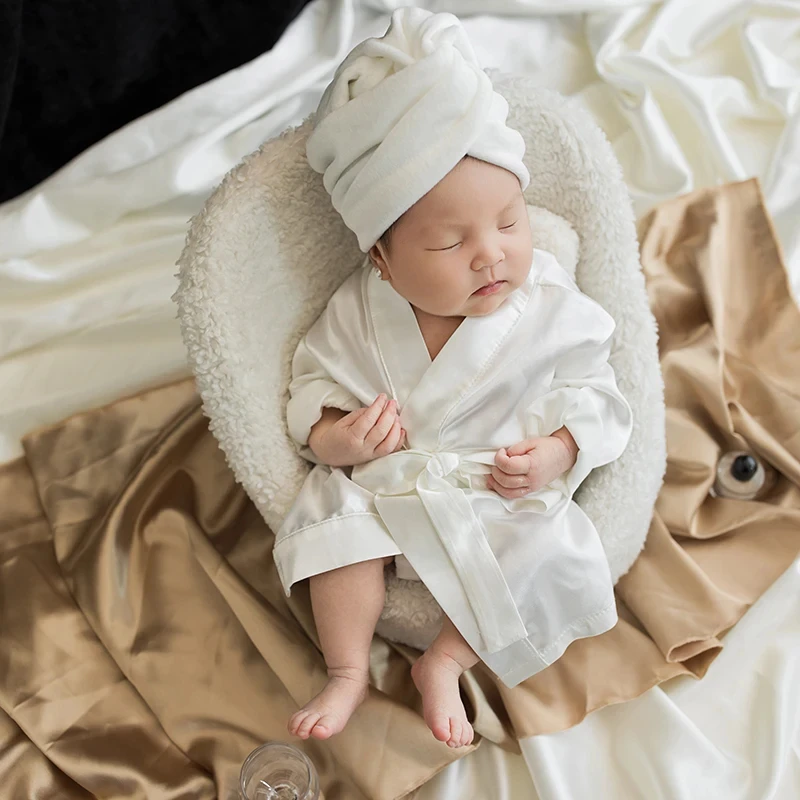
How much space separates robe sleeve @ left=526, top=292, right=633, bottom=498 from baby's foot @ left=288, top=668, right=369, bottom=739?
368mm

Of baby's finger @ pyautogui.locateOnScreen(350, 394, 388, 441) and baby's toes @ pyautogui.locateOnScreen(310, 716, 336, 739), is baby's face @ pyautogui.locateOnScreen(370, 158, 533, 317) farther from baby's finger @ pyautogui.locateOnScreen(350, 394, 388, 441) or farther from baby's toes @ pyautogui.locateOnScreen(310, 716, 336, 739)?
baby's toes @ pyautogui.locateOnScreen(310, 716, 336, 739)

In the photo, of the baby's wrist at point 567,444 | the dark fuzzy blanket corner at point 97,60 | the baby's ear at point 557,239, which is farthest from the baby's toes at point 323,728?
the dark fuzzy blanket corner at point 97,60

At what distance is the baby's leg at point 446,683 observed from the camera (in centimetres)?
113

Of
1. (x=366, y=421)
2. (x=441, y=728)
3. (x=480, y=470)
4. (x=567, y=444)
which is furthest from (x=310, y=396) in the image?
(x=441, y=728)

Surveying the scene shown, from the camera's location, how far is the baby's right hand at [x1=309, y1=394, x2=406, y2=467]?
3.93ft

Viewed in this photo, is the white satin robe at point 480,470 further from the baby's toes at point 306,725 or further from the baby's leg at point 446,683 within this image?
the baby's toes at point 306,725

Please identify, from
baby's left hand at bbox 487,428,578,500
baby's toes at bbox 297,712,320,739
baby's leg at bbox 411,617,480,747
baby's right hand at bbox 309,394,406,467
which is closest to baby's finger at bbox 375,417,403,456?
baby's right hand at bbox 309,394,406,467

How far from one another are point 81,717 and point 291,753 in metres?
0.32

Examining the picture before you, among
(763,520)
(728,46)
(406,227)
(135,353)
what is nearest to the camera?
(406,227)

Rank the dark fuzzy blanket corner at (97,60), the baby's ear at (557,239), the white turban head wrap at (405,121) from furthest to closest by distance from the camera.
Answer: the dark fuzzy blanket corner at (97,60) → the baby's ear at (557,239) → the white turban head wrap at (405,121)

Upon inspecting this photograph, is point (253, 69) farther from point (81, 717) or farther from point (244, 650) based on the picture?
point (81, 717)

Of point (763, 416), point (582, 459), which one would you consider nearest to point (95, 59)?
point (582, 459)

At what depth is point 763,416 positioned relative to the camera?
1.51 meters

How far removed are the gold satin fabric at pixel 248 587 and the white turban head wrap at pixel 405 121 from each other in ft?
1.86
